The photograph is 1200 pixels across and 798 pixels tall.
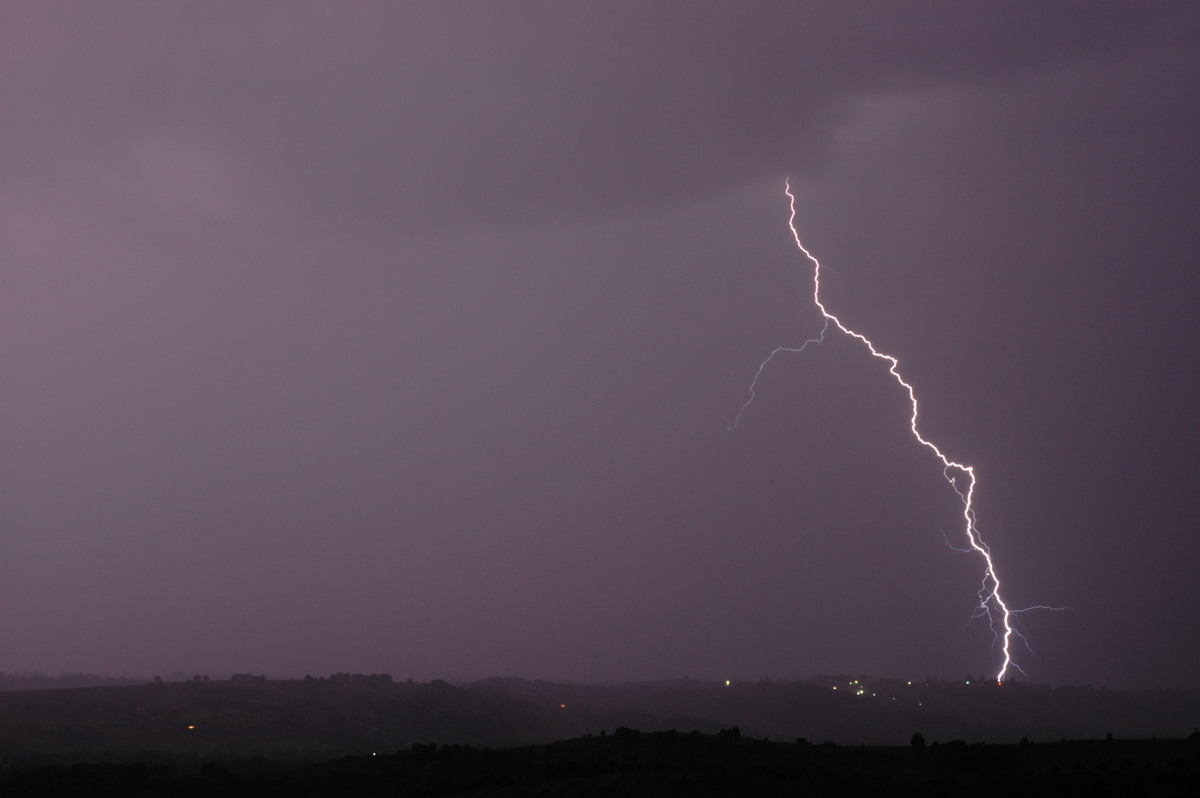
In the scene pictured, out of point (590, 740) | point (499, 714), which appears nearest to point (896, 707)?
point (499, 714)

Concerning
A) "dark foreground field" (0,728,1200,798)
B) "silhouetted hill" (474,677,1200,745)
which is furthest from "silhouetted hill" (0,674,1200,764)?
"dark foreground field" (0,728,1200,798)

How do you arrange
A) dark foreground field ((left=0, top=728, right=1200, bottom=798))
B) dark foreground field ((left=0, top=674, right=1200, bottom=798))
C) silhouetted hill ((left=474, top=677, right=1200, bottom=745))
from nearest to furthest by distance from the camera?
dark foreground field ((left=0, top=728, right=1200, bottom=798)) → dark foreground field ((left=0, top=674, right=1200, bottom=798)) → silhouetted hill ((left=474, top=677, right=1200, bottom=745))

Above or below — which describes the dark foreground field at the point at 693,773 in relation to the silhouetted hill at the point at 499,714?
above

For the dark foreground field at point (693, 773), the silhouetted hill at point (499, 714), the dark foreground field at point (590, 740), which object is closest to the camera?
the dark foreground field at point (693, 773)

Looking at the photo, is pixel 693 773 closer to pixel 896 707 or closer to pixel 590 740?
pixel 590 740

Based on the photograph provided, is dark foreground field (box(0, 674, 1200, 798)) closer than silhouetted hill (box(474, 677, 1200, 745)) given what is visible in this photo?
Yes

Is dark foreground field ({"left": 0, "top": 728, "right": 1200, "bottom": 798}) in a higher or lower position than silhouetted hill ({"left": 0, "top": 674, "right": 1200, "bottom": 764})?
higher

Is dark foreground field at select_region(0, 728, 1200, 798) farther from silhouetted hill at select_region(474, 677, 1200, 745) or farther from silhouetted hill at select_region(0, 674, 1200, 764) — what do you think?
silhouetted hill at select_region(474, 677, 1200, 745)

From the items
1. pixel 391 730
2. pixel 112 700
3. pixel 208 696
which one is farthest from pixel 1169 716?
pixel 112 700

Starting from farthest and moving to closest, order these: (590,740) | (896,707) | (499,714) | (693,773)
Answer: (896,707) → (499,714) → (590,740) → (693,773)

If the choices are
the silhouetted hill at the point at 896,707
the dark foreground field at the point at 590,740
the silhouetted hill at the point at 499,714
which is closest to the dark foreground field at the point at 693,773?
the dark foreground field at the point at 590,740

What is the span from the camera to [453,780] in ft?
95.0

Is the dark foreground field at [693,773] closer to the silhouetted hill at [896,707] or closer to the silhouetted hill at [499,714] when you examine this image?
the silhouetted hill at [499,714]

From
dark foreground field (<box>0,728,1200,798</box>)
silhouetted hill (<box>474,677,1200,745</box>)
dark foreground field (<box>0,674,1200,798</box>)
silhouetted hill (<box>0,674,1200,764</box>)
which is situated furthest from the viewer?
silhouetted hill (<box>474,677,1200,745</box>)
